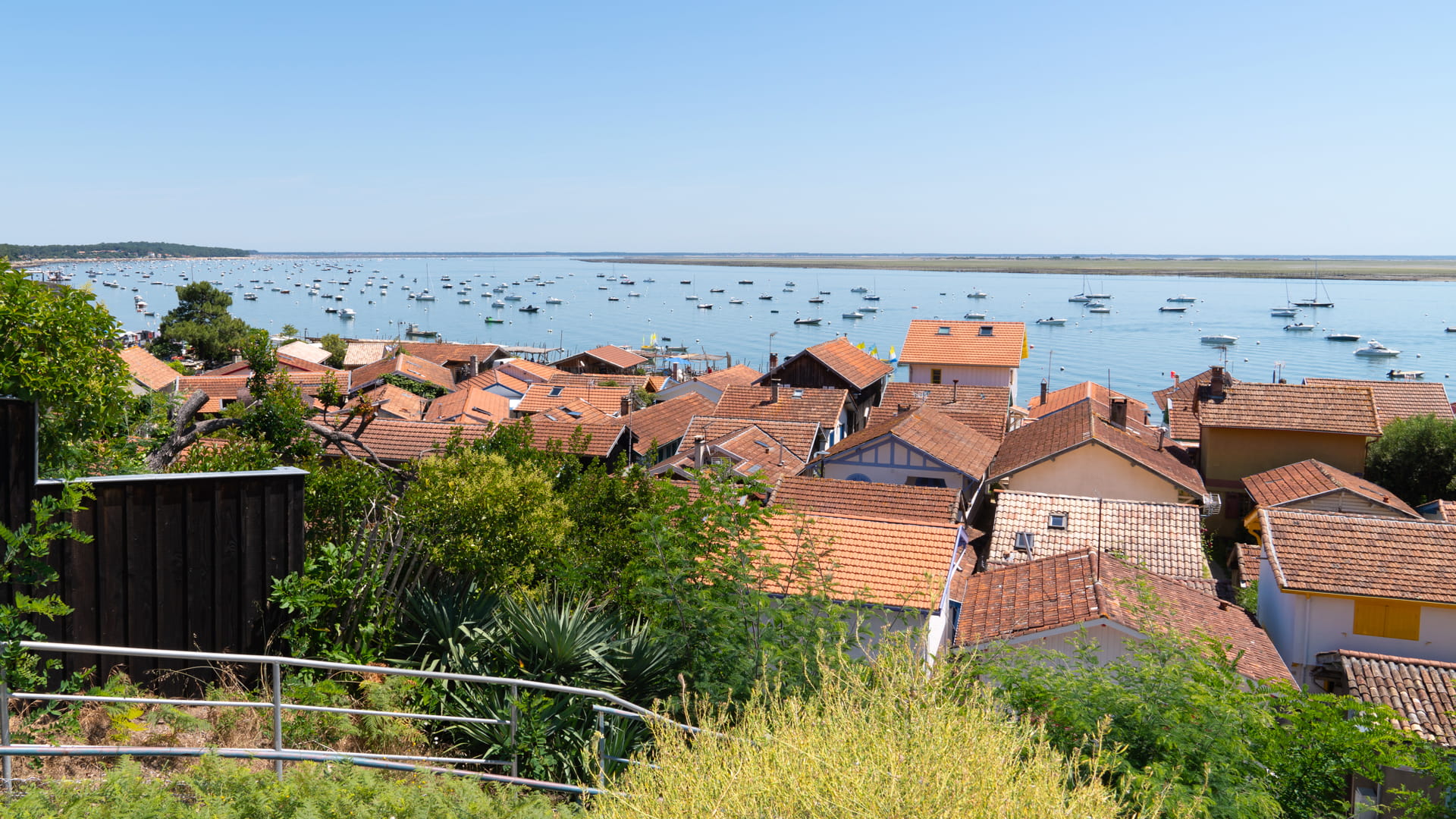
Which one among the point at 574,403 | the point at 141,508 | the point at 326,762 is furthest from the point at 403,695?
the point at 574,403

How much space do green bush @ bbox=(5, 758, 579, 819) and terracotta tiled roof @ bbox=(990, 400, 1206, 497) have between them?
2718 centimetres

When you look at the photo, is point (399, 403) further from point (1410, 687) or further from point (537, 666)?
point (537, 666)

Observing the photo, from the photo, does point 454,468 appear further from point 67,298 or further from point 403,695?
point 67,298

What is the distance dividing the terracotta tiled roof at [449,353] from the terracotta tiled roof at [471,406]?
72.9ft

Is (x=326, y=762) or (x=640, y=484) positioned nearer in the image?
(x=326, y=762)

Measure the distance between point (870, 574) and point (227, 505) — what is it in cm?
1111

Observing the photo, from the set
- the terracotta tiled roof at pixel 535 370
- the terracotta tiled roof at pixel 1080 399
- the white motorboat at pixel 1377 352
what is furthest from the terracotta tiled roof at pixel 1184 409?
the white motorboat at pixel 1377 352

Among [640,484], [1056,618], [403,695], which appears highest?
[640,484]

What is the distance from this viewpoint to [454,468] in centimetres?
1068

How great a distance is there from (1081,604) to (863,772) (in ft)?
44.7

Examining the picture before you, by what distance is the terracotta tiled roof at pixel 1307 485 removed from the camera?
27734mm

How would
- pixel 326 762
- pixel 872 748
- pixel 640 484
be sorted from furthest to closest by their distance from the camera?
1. pixel 640 484
2. pixel 326 762
3. pixel 872 748

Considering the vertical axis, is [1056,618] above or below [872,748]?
below

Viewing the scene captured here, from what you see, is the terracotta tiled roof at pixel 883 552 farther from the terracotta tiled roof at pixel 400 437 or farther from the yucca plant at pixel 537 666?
the terracotta tiled roof at pixel 400 437
